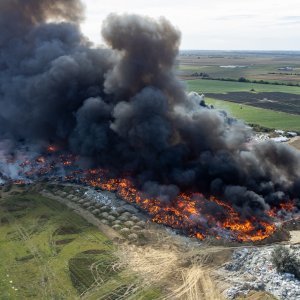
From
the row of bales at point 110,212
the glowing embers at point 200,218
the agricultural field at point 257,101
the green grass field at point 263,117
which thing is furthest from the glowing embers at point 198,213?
the green grass field at point 263,117

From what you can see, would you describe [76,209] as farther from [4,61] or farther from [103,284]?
[4,61]

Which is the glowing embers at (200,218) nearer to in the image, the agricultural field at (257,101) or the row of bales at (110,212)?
the row of bales at (110,212)

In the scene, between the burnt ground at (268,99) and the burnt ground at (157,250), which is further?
the burnt ground at (268,99)

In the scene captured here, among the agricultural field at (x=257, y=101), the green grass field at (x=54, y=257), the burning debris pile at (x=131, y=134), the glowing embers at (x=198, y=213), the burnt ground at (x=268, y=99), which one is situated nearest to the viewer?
the green grass field at (x=54, y=257)

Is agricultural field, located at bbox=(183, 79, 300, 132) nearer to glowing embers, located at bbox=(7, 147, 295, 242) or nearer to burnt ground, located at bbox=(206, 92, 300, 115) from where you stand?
burnt ground, located at bbox=(206, 92, 300, 115)

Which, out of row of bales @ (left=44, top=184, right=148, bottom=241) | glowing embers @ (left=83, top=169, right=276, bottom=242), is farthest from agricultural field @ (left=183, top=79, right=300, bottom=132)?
glowing embers @ (left=83, top=169, right=276, bottom=242)

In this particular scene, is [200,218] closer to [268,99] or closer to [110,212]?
[110,212]

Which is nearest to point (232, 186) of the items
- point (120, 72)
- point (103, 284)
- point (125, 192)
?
point (125, 192)

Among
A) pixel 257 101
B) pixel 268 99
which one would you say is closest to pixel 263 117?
pixel 257 101
